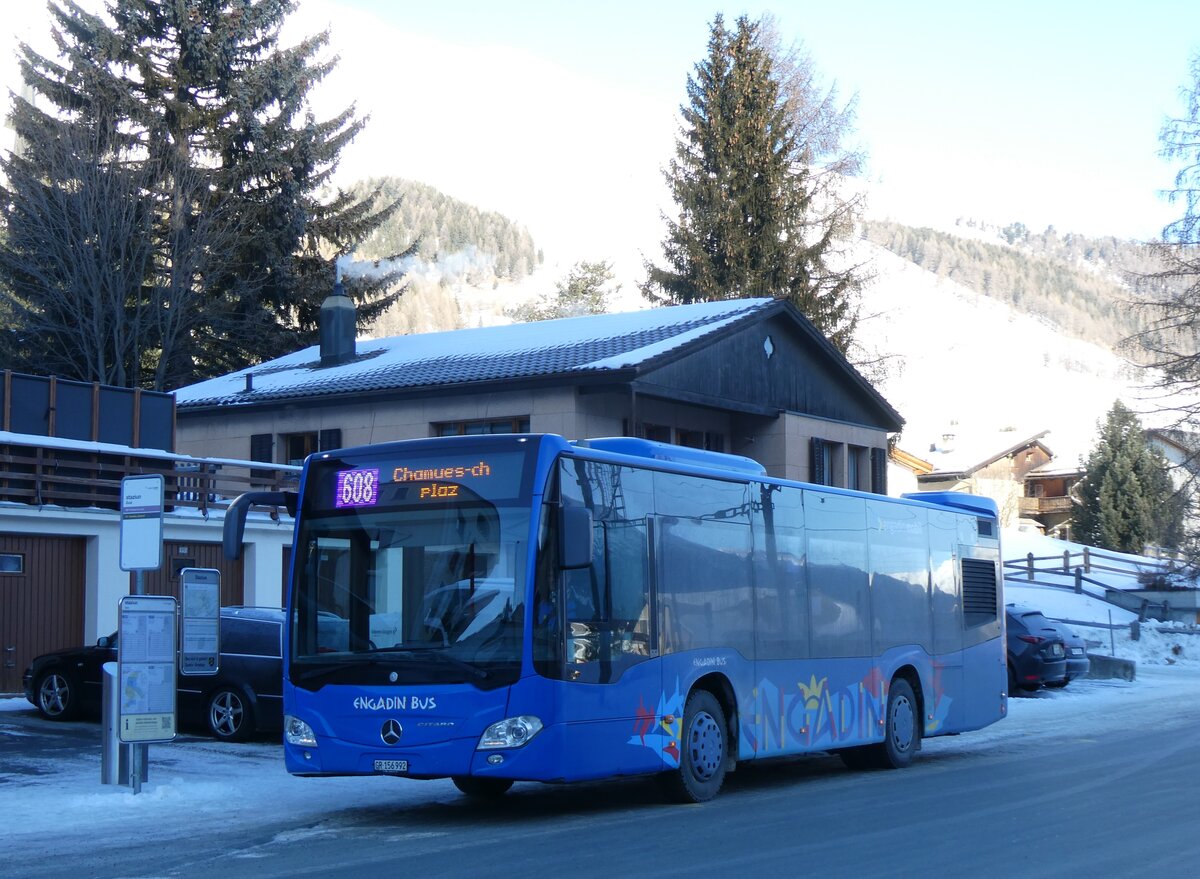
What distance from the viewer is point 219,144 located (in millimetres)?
46250

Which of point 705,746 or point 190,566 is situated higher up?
point 190,566

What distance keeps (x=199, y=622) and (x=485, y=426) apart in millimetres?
16305

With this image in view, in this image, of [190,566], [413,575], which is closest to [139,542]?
[413,575]

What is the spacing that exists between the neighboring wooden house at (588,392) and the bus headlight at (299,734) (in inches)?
634

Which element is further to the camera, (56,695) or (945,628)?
(56,695)

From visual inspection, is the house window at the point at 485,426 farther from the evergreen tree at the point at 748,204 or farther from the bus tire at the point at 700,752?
the evergreen tree at the point at 748,204

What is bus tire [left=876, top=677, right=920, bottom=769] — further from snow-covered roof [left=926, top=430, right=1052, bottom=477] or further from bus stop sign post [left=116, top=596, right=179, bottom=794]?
snow-covered roof [left=926, top=430, right=1052, bottom=477]

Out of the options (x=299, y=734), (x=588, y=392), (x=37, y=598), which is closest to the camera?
(x=299, y=734)

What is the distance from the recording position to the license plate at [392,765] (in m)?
11.2

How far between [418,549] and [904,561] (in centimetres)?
679

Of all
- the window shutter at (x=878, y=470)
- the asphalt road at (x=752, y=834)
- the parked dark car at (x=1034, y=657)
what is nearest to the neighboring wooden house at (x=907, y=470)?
the window shutter at (x=878, y=470)

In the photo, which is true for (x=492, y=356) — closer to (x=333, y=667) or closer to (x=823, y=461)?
(x=823, y=461)

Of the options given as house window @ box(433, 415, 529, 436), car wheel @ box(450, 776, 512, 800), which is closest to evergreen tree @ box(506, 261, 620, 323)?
house window @ box(433, 415, 529, 436)

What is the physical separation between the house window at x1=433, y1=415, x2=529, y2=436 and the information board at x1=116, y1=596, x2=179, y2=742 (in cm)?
1592
